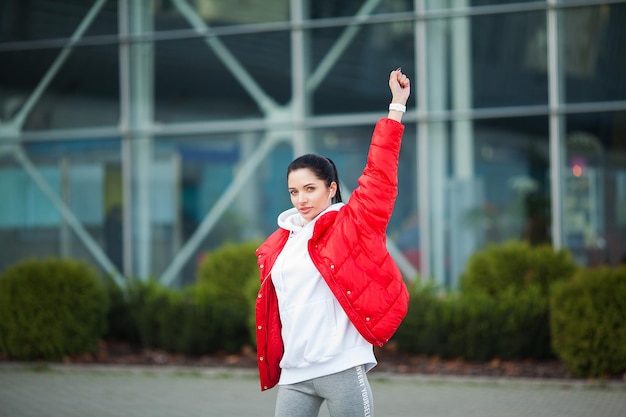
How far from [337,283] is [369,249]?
0.64 feet

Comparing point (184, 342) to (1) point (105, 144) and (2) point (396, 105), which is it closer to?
(1) point (105, 144)

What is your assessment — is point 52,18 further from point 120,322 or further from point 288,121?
point 120,322

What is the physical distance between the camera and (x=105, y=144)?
1561cm

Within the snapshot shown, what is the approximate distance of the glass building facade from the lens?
13812 mm

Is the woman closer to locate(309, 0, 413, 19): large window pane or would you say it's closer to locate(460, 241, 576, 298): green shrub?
locate(460, 241, 576, 298): green shrub

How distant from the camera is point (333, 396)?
4363 millimetres

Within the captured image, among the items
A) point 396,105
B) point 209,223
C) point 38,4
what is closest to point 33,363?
point 209,223

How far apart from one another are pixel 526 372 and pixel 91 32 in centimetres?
864

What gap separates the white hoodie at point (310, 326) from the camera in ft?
14.4

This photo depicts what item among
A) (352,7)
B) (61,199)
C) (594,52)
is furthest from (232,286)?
(594,52)

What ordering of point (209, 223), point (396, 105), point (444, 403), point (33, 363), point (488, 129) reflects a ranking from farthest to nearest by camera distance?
point (209, 223) < point (488, 129) < point (33, 363) < point (444, 403) < point (396, 105)

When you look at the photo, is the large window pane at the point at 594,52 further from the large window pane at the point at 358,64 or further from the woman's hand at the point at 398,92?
the woman's hand at the point at 398,92

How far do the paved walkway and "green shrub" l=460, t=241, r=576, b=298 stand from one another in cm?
191

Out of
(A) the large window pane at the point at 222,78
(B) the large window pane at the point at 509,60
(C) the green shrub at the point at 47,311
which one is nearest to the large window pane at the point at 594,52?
(B) the large window pane at the point at 509,60
